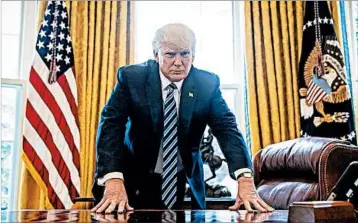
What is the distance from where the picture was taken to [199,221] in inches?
39.5

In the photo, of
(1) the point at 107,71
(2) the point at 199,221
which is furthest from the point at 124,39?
(2) the point at 199,221

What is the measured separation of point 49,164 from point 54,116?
0.37 meters

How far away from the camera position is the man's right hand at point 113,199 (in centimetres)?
145

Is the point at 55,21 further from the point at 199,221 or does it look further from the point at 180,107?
the point at 199,221

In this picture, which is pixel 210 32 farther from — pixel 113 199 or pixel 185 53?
pixel 113 199

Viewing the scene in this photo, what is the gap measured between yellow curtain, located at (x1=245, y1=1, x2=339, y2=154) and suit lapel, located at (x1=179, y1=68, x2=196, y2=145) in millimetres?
1755

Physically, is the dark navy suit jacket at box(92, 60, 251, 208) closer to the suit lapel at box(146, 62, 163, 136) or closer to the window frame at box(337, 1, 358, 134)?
the suit lapel at box(146, 62, 163, 136)

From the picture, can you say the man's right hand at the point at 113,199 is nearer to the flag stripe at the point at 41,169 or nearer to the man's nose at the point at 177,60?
the man's nose at the point at 177,60

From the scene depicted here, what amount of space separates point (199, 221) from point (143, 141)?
3.52 feet

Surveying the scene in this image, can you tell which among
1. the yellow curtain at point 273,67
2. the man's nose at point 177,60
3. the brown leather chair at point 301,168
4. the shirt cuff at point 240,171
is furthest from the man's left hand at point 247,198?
the yellow curtain at point 273,67

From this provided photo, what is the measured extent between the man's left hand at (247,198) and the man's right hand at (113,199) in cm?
38

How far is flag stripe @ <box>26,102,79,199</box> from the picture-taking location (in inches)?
137

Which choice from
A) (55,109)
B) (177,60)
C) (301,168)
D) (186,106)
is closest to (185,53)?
(177,60)

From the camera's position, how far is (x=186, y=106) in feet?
6.86
